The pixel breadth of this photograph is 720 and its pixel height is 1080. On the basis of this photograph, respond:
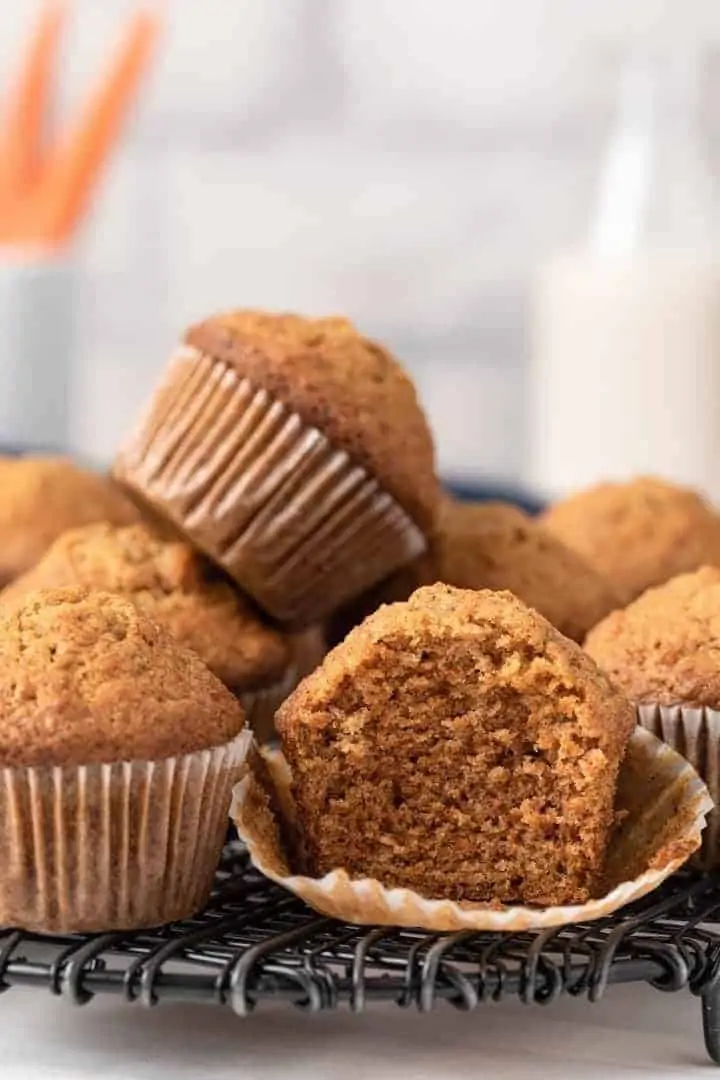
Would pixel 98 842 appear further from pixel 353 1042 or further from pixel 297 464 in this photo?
pixel 297 464

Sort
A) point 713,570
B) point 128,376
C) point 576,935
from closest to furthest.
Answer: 1. point 576,935
2. point 713,570
3. point 128,376

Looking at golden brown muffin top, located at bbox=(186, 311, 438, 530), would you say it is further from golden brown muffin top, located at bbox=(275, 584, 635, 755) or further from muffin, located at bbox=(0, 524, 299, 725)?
golden brown muffin top, located at bbox=(275, 584, 635, 755)

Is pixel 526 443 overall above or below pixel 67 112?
below

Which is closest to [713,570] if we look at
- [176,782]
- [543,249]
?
[176,782]

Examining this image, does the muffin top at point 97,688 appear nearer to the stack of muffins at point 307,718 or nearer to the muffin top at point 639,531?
the stack of muffins at point 307,718

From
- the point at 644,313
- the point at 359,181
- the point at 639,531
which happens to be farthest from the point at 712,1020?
the point at 359,181

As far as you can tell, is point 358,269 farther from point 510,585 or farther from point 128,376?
point 510,585
